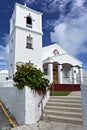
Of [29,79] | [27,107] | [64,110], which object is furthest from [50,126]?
[29,79]

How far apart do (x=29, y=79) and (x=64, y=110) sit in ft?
8.00

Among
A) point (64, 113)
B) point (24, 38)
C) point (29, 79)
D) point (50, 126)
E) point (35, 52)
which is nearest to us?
point (50, 126)

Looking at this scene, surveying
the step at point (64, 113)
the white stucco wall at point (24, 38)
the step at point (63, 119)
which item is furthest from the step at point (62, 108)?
the white stucco wall at point (24, 38)

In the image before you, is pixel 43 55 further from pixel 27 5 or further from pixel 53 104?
pixel 53 104

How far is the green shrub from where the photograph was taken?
371 inches

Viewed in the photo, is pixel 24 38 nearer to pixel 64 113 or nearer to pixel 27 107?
pixel 27 107

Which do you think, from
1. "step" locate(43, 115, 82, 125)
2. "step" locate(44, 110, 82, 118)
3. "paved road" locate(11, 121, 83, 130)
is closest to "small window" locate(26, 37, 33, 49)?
"step" locate(44, 110, 82, 118)

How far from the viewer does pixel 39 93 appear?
32.8 feet

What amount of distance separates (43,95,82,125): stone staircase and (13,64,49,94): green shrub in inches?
42.4

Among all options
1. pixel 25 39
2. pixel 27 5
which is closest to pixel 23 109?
pixel 25 39

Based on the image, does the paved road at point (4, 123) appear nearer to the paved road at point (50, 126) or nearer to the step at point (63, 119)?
the paved road at point (50, 126)

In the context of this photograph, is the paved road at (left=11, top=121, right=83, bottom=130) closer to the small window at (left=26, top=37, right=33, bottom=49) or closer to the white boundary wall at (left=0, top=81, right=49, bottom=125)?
the white boundary wall at (left=0, top=81, right=49, bottom=125)

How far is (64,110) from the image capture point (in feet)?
30.5

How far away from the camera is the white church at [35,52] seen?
18.8 m
